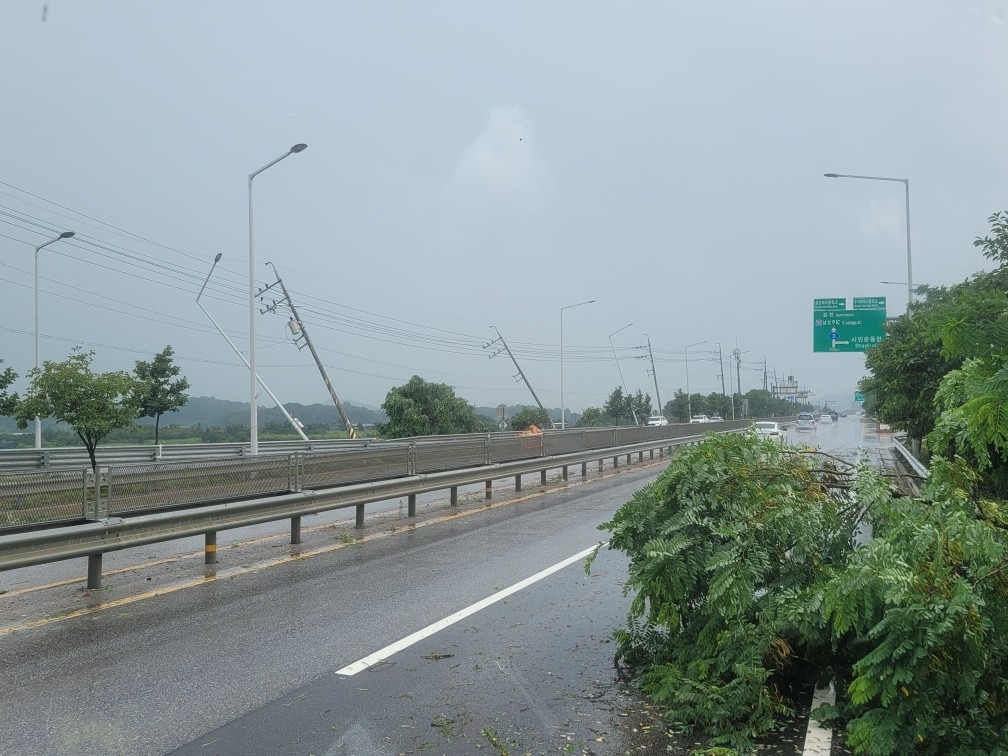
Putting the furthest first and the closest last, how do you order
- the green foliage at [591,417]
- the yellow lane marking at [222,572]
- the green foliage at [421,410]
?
1. the green foliage at [591,417]
2. the green foliage at [421,410]
3. the yellow lane marking at [222,572]

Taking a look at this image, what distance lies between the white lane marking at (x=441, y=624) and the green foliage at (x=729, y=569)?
0.83 meters

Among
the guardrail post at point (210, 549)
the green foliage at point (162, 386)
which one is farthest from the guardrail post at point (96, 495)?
the green foliage at point (162, 386)

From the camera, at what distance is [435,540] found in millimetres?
12359

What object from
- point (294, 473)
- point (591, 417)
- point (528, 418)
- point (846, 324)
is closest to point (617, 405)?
point (591, 417)

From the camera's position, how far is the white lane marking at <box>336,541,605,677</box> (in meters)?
6.15

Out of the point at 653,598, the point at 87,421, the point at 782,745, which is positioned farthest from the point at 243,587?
the point at 87,421

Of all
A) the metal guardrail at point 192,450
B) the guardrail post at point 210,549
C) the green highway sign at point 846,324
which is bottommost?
the guardrail post at point 210,549

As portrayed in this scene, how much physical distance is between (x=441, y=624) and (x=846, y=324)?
28.8m

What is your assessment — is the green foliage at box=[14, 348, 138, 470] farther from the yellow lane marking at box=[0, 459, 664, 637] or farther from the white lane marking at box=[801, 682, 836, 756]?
the white lane marking at box=[801, 682, 836, 756]

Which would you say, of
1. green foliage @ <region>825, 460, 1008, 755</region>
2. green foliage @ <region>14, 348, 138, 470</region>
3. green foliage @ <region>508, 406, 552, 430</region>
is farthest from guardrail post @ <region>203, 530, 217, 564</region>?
green foliage @ <region>508, 406, 552, 430</region>

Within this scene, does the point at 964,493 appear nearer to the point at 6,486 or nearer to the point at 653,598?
the point at 653,598

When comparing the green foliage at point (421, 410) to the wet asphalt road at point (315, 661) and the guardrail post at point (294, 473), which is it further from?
the wet asphalt road at point (315, 661)

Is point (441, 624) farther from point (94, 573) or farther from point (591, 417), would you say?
point (591, 417)

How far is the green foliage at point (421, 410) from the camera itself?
4644 cm
